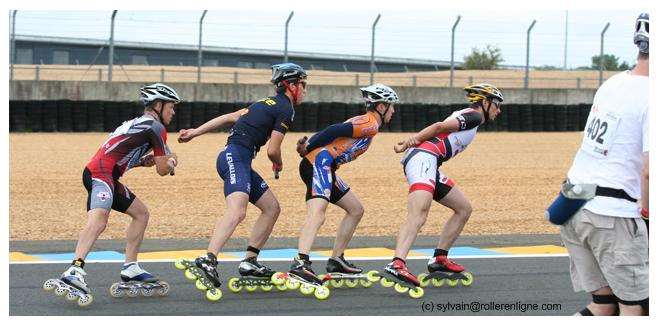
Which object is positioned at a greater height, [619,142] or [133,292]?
[619,142]

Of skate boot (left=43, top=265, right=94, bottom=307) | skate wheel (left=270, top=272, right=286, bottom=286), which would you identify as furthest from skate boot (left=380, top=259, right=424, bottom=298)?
skate boot (left=43, top=265, right=94, bottom=307)

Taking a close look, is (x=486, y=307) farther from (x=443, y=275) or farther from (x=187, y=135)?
(x=187, y=135)

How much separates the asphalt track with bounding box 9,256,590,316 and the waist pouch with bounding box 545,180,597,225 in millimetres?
2834

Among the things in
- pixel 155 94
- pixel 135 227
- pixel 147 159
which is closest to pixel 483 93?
pixel 155 94

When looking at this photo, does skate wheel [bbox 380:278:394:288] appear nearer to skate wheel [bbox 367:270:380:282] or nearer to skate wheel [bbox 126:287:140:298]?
skate wheel [bbox 367:270:380:282]

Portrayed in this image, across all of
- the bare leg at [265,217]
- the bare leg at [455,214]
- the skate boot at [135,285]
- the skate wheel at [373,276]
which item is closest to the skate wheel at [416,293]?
the skate wheel at [373,276]

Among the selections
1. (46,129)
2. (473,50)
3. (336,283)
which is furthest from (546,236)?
(473,50)

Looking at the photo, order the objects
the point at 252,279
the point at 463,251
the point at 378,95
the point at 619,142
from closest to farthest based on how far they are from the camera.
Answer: the point at 619,142 → the point at 252,279 → the point at 378,95 → the point at 463,251

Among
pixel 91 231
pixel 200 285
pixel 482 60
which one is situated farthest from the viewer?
pixel 482 60

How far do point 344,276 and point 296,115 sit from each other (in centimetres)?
1935

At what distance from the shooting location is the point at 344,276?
10.0 m

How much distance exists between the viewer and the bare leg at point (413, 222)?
9.71 meters

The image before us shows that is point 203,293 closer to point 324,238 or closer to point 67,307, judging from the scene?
point 67,307

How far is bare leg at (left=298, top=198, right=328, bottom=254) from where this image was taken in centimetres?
957
